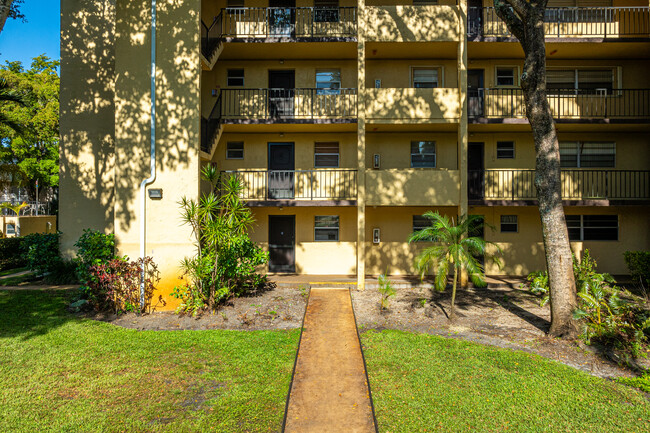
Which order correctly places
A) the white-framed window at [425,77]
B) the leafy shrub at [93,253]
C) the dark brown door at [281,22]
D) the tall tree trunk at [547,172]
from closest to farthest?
the tall tree trunk at [547,172] → the leafy shrub at [93,253] → the dark brown door at [281,22] → the white-framed window at [425,77]

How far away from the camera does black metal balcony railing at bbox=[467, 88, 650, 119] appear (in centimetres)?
1284

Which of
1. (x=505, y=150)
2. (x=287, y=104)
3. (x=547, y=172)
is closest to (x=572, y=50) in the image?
(x=505, y=150)

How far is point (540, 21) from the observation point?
7.69m

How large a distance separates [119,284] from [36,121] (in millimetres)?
24709

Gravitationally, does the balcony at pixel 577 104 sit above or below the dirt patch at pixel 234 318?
above

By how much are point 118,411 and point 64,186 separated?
10883 millimetres

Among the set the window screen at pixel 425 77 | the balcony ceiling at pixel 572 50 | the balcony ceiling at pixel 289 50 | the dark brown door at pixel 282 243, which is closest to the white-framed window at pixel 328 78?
the balcony ceiling at pixel 289 50

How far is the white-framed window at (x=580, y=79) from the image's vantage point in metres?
13.7

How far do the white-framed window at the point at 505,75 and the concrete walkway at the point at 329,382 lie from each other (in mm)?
11078

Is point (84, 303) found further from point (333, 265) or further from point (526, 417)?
point (526, 417)

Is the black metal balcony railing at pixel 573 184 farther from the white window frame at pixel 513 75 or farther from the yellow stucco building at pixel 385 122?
the white window frame at pixel 513 75

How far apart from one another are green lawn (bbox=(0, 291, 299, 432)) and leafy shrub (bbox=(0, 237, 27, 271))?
883cm

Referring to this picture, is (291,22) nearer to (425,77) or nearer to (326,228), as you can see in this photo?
(425,77)

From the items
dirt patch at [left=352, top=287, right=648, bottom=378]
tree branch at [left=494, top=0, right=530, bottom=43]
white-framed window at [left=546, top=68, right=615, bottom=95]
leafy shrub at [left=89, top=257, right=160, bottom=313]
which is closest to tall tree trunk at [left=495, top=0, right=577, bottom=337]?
tree branch at [left=494, top=0, right=530, bottom=43]
